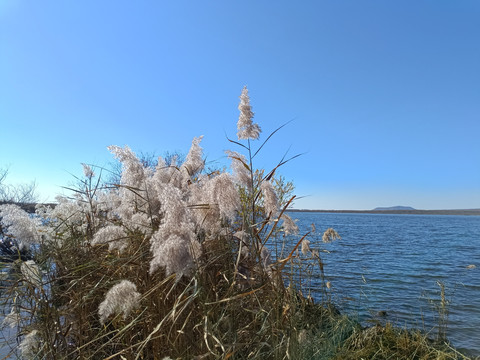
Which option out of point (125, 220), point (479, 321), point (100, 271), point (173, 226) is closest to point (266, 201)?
point (173, 226)

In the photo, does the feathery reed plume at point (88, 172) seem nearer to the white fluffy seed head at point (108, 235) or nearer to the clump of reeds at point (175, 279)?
the clump of reeds at point (175, 279)

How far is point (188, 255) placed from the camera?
1.42m

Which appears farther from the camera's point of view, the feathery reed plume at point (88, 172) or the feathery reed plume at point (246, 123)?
the feathery reed plume at point (88, 172)

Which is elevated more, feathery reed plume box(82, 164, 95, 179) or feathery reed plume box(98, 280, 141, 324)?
feathery reed plume box(82, 164, 95, 179)

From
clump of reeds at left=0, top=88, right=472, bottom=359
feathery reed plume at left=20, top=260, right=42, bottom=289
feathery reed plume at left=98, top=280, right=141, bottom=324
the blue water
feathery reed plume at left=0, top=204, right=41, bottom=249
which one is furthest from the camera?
the blue water

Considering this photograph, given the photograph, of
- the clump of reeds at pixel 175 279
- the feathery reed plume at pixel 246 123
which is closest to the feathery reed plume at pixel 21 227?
the clump of reeds at pixel 175 279

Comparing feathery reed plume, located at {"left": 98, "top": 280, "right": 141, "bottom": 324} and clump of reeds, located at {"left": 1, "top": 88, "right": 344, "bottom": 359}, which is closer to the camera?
feathery reed plume, located at {"left": 98, "top": 280, "right": 141, "bottom": 324}

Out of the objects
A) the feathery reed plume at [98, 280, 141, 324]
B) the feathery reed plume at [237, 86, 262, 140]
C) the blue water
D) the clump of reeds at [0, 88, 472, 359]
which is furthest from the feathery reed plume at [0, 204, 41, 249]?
the blue water

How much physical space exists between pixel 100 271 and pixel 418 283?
921 centimetres

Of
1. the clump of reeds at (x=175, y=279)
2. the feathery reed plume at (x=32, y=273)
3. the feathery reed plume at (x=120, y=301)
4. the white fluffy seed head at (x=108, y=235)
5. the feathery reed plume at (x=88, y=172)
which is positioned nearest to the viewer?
the feathery reed plume at (x=120, y=301)

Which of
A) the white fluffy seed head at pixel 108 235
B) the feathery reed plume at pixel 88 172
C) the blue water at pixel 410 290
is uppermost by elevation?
the feathery reed plume at pixel 88 172

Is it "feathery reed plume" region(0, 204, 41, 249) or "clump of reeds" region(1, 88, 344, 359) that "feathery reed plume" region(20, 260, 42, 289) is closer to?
"clump of reeds" region(1, 88, 344, 359)

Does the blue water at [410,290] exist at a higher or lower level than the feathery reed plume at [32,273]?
lower

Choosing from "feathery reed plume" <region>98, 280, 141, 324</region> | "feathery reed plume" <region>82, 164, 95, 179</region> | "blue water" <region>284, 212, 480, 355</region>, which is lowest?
"blue water" <region>284, 212, 480, 355</region>
